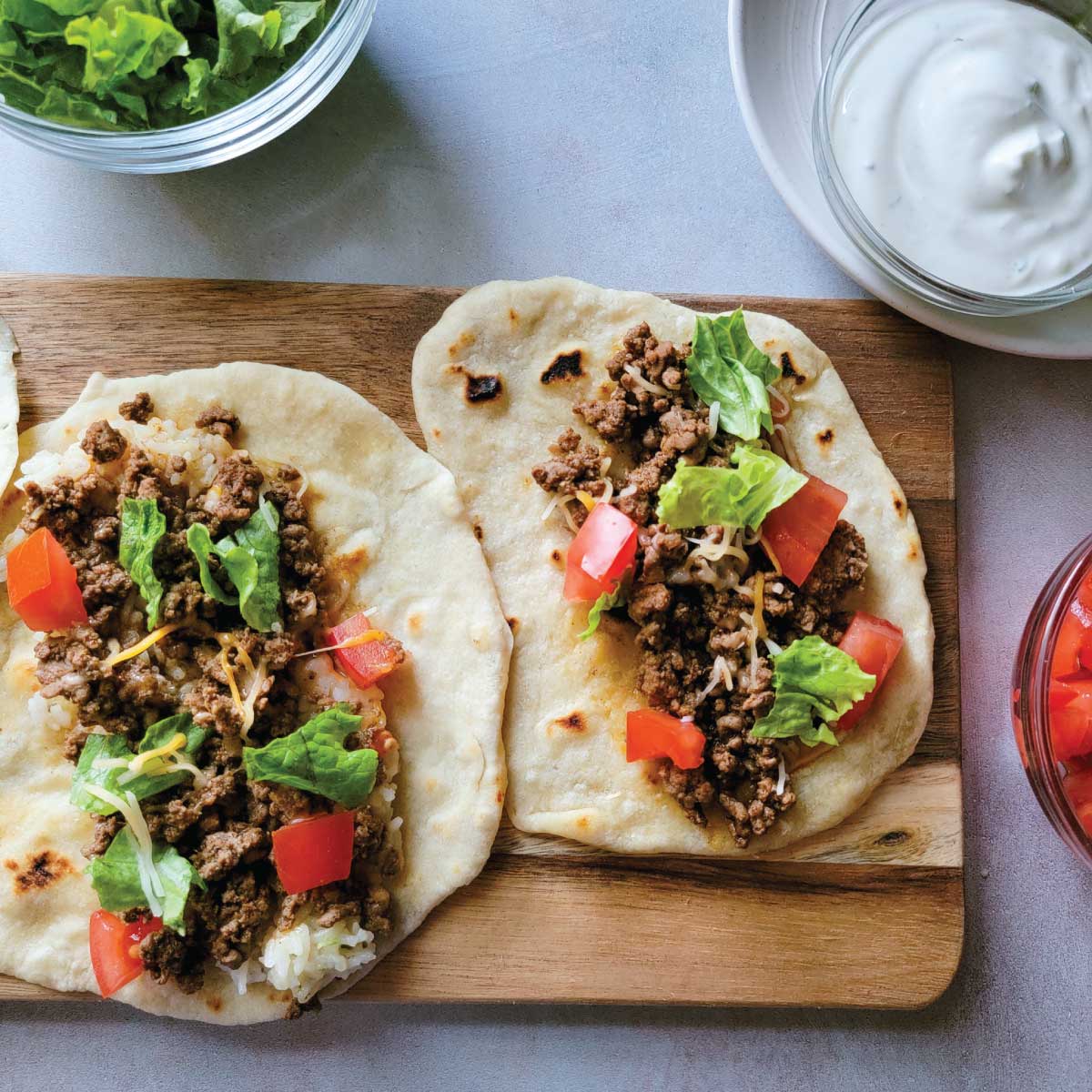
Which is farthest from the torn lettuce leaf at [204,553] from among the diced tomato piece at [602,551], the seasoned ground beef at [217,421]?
the diced tomato piece at [602,551]

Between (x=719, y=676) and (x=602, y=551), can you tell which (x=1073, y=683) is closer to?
(x=719, y=676)

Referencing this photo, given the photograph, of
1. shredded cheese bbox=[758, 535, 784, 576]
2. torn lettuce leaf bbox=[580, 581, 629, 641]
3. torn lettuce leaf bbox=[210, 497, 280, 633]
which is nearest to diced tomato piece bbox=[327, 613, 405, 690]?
torn lettuce leaf bbox=[210, 497, 280, 633]

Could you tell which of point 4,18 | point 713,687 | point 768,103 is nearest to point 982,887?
point 713,687

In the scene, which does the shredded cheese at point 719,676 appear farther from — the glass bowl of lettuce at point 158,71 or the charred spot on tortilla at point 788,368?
the glass bowl of lettuce at point 158,71

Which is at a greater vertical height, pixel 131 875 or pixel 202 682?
pixel 202 682

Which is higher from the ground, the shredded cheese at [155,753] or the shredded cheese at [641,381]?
the shredded cheese at [641,381]

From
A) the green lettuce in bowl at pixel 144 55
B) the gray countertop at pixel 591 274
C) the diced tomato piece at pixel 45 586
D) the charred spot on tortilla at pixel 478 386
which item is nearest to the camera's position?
the green lettuce in bowl at pixel 144 55

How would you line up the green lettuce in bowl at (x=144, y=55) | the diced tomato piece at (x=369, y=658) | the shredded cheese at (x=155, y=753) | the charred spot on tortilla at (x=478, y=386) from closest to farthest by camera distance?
1. the green lettuce in bowl at (x=144, y=55)
2. the shredded cheese at (x=155, y=753)
3. the diced tomato piece at (x=369, y=658)
4. the charred spot on tortilla at (x=478, y=386)

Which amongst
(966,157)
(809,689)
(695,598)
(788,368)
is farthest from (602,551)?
(966,157)
